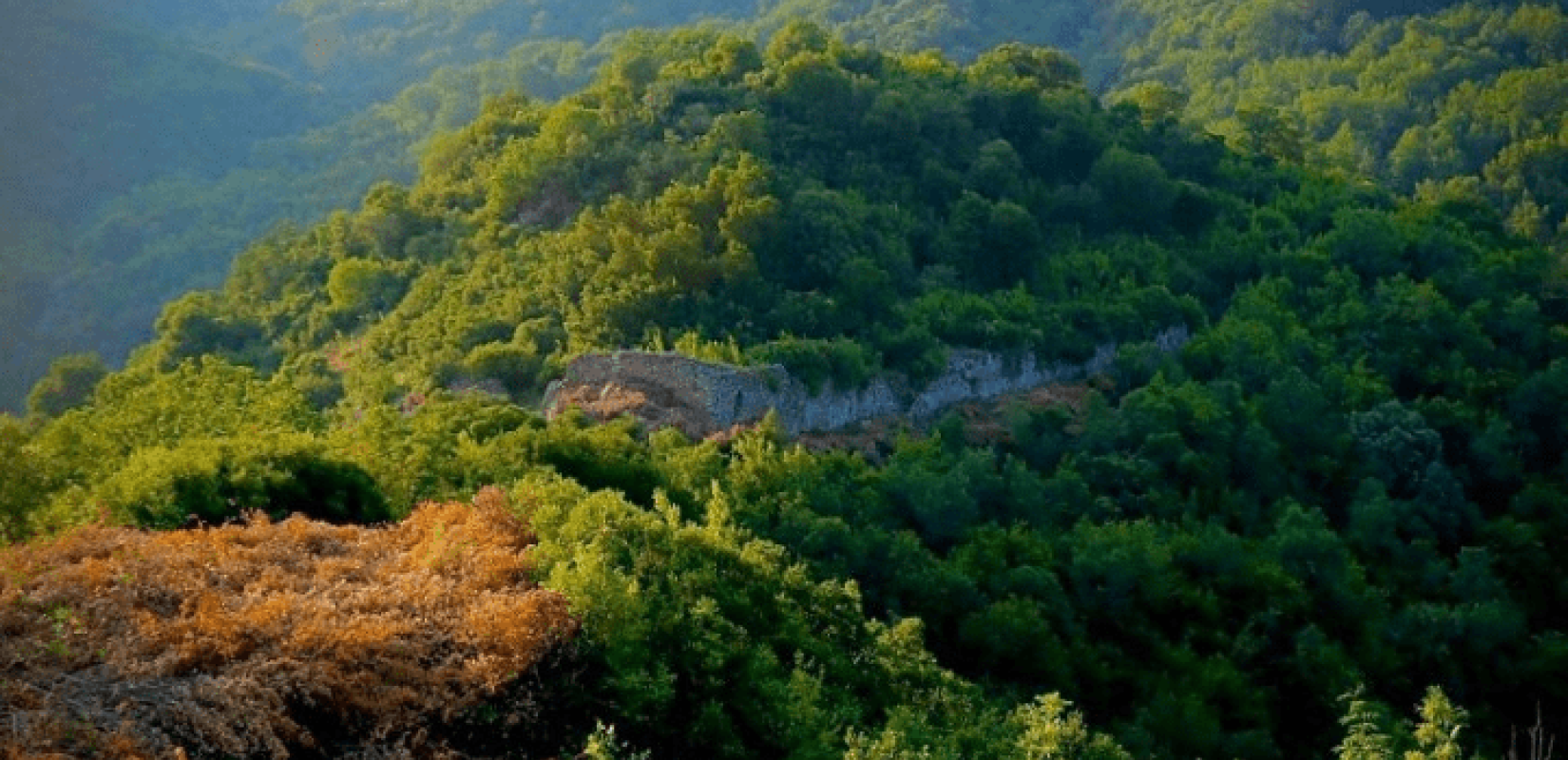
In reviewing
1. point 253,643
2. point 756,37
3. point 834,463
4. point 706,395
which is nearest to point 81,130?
point 756,37

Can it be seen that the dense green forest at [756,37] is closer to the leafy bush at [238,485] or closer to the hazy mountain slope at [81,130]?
the hazy mountain slope at [81,130]

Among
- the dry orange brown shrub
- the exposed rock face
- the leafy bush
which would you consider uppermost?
the exposed rock face

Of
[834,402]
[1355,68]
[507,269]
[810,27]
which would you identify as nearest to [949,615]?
[834,402]

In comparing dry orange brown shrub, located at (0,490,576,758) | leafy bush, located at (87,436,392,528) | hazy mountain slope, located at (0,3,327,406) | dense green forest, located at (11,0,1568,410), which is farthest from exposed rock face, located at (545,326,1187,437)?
hazy mountain slope, located at (0,3,327,406)

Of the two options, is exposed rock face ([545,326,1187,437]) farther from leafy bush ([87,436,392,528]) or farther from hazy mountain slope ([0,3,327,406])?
hazy mountain slope ([0,3,327,406])

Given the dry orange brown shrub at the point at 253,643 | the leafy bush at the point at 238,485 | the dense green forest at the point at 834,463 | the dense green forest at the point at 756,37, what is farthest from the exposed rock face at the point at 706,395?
the dense green forest at the point at 756,37

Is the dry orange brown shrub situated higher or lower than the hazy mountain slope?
lower

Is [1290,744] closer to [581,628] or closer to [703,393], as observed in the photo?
[703,393]
